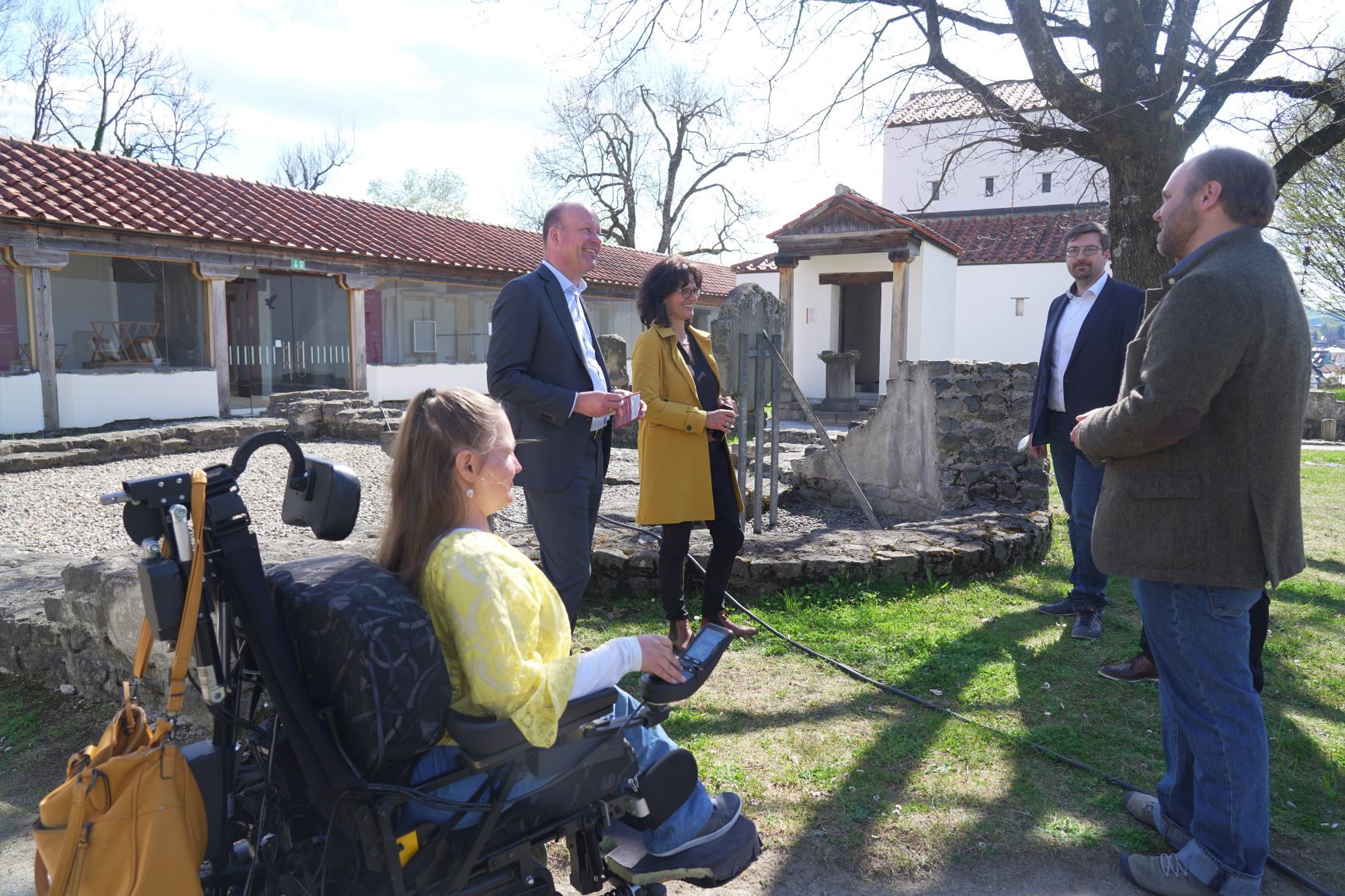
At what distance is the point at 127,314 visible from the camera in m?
16.2

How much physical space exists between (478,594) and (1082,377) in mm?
3690

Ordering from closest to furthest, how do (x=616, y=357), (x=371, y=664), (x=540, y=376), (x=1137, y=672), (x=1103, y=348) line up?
(x=371, y=664) < (x=540, y=376) < (x=1137, y=672) < (x=1103, y=348) < (x=616, y=357)

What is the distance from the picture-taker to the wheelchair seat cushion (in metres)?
1.73

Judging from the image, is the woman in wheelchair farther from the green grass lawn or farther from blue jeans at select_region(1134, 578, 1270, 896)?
blue jeans at select_region(1134, 578, 1270, 896)

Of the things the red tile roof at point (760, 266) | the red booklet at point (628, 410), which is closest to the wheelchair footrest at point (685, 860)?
the red booklet at point (628, 410)

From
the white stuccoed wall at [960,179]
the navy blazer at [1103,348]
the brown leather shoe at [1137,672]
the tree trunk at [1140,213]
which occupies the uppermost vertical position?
the white stuccoed wall at [960,179]

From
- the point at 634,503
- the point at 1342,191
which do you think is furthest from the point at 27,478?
the point at 1342,191

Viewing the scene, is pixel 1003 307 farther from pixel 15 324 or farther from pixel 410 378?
pixel 15 324

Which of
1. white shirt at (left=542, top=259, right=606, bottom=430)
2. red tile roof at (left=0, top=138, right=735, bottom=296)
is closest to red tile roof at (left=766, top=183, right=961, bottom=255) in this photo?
red tile roof at (left=0, top=138, right=735, bottom=296)

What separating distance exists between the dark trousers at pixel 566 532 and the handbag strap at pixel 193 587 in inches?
68.4

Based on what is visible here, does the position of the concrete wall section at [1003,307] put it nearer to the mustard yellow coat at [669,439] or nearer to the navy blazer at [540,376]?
the mustard yellow coat at [669,439]

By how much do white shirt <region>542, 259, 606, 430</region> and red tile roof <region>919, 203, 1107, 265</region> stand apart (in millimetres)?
19288

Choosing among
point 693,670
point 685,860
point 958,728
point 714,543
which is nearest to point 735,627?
point 714,543

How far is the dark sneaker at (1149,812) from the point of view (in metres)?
2.69
